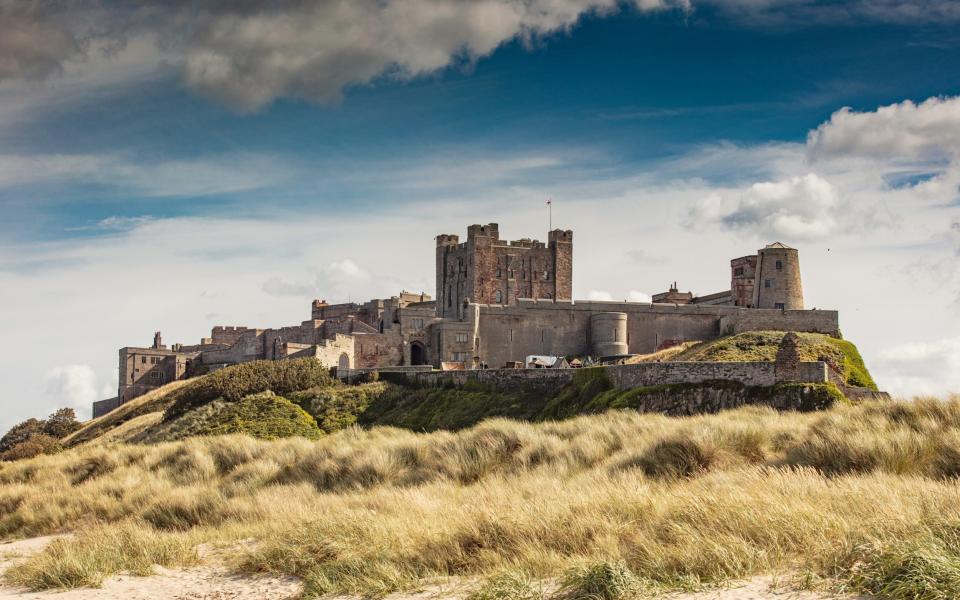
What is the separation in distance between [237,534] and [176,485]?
7.70 meters

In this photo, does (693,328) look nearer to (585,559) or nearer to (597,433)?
(597,433)

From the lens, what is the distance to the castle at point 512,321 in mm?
56844

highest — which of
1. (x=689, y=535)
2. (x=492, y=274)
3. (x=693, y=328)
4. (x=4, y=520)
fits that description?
(x=492, y=274)

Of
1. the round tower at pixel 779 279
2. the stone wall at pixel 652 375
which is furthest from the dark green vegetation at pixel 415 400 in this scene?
the round tower at pixel 779 279

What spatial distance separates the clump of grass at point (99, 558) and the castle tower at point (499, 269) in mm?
54865

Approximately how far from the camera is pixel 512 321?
57.4 m

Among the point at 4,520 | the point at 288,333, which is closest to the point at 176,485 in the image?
the point at 4,520

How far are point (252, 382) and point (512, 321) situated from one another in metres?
17.2

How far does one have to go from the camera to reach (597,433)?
20625 millimetres

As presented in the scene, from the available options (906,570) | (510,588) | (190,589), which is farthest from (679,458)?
(190,589)

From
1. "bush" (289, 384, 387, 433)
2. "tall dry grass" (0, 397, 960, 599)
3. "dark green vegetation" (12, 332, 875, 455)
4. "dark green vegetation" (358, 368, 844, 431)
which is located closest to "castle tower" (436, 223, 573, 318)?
Answer: "dark green vegetation" (12, 332, 875, 455)

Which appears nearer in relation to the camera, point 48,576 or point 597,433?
point 48,576

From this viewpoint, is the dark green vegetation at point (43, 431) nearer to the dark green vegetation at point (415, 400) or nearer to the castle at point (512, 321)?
the dark green vegetation at point (415, 400)

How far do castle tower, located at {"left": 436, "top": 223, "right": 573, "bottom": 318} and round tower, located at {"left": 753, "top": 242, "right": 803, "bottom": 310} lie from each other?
62.7ft
